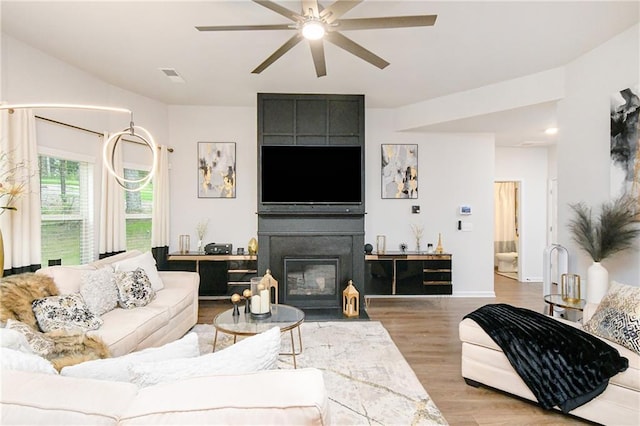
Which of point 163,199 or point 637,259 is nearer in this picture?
point 637,259

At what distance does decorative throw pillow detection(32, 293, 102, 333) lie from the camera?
94.2 inches

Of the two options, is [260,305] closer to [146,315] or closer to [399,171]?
[146,315]

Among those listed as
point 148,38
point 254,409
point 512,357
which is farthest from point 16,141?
point 512,357

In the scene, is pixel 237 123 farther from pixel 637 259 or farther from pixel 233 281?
→ pixel 637 259

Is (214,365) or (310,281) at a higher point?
(214,365)

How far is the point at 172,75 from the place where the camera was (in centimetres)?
411

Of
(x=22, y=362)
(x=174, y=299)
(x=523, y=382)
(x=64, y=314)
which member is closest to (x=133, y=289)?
(x=174, y=299)

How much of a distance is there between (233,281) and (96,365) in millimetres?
3716

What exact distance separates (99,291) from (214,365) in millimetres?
2328

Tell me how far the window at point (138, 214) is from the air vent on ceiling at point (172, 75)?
1424 mm

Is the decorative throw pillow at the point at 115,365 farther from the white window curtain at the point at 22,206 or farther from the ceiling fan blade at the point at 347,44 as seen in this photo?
the white window curtain at the point at 22,206

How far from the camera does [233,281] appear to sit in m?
4.91

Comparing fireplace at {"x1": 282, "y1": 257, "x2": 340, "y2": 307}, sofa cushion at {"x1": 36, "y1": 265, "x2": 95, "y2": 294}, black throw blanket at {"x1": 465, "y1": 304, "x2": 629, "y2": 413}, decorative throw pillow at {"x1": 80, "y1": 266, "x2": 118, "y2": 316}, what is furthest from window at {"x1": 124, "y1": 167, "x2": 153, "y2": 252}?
black throw blanket at {"x1": 465, "y1": 304, "x2": 629, "y2": 413}

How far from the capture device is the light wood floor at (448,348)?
7.86ft
